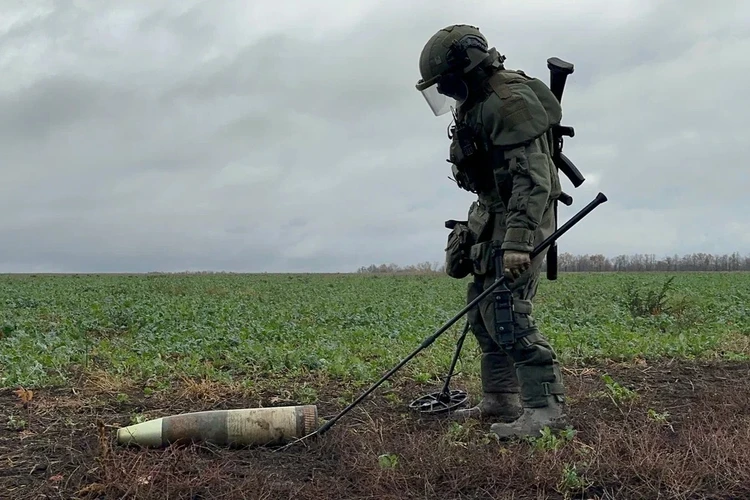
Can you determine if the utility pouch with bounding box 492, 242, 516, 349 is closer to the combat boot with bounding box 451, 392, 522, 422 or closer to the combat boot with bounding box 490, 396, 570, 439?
the combat boot with bounding box 490, 396, 570, 439

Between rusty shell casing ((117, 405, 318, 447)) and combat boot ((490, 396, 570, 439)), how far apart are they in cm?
121

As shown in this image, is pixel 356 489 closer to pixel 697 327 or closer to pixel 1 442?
pixel 1 442

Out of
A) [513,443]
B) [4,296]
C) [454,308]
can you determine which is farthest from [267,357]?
[4,296]

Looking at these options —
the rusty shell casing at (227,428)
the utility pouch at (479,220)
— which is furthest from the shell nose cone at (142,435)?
the utility pouch at (479,220)

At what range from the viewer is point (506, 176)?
4.29 metres

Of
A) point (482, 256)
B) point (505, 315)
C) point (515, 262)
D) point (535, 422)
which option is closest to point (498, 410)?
point (535, 422)

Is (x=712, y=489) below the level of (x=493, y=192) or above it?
below

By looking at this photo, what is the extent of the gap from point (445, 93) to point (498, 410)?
7.38 ft

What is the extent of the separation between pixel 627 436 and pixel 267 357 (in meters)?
4.16

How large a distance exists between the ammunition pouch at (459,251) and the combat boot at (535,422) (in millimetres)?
998

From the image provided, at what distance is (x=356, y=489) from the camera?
359 cm

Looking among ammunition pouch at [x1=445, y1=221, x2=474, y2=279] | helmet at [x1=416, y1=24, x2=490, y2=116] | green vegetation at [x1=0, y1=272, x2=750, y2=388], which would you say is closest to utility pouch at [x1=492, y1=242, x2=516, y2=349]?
ammunition pouch at [x1=445, y1=221, x2=474, y2=279]

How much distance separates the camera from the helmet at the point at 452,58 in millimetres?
4293

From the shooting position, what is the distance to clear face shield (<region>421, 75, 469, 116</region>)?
443 cm
